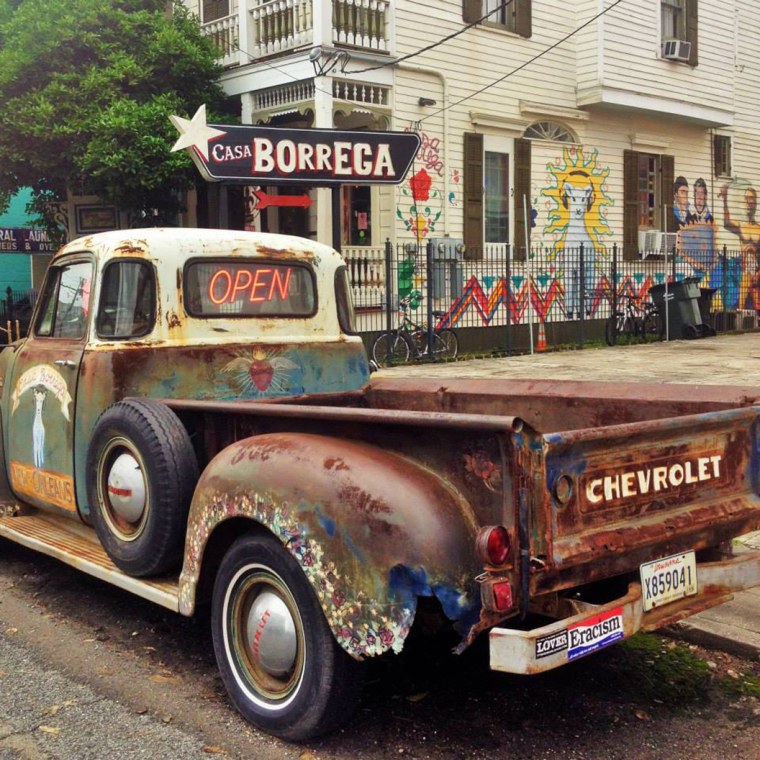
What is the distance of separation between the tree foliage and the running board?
11.1 meters

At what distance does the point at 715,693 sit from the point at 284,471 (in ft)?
6.59

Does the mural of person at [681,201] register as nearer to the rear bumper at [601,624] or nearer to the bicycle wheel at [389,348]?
the bicycle wheel at [389,348]

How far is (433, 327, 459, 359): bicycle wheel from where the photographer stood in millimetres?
16641

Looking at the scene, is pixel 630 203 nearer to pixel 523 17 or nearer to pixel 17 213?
pixel 523 17

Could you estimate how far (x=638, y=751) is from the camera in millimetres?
3326

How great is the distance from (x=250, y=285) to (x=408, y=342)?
10.9 metres

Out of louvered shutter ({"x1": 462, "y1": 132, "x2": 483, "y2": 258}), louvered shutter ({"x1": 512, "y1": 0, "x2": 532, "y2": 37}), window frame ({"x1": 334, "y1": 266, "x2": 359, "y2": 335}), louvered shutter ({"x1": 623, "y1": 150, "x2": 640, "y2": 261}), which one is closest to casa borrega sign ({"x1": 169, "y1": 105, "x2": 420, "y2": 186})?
louvered shutter ({"x1": 462, "y1": 132, "x2": 483, "y2": 258})

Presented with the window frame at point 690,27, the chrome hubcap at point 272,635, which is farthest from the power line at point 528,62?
the chrome hubcap at point 272,635

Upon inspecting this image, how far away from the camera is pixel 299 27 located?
52.2 feet

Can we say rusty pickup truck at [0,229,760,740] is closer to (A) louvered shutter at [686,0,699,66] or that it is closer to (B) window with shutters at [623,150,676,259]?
(B) window with shutters at [623,150,676,259]

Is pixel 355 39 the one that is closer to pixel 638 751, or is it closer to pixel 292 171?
pixel 292 171

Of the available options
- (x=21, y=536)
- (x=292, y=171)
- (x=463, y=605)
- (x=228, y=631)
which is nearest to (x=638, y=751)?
(x=463, y=605)

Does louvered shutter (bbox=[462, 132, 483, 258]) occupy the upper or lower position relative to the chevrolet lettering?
upper

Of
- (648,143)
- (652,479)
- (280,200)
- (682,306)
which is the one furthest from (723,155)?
(652,479)
